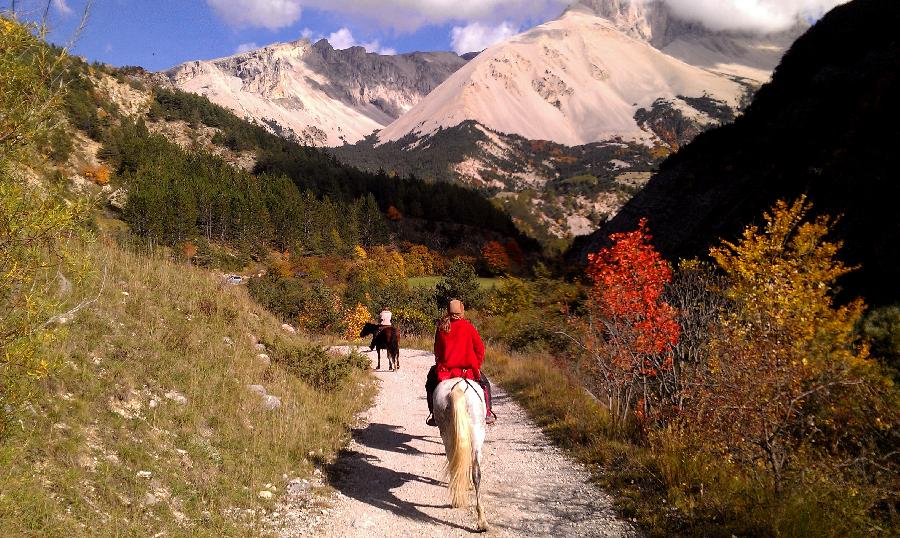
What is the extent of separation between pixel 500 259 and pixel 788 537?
13348 cm

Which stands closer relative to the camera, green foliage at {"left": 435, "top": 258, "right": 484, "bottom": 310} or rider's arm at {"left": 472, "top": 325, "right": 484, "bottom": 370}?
rider's arm at {"left": 472, "top": 325, "right": 484, "bottom": 370}

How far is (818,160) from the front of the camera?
32.9m

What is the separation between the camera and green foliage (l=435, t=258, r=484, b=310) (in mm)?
49281

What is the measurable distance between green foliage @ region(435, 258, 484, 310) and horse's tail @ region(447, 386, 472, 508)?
42.2 meters

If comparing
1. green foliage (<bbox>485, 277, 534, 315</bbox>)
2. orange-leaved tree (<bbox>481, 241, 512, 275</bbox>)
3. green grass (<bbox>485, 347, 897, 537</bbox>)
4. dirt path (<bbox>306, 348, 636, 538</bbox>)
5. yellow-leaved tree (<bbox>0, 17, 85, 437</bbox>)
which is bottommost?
dirt path (<bbox>306, 348, 636, 538</bbox>)

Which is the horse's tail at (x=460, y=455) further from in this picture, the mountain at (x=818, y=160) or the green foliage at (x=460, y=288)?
the green foliage at (x=460, y=288)

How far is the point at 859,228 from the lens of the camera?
24844mm

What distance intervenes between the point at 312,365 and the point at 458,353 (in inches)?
237

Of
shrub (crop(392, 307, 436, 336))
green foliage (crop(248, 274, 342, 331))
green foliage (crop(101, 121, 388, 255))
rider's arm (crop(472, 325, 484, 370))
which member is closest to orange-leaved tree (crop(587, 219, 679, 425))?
rider's arm (crop(472, 325, 484, 370))

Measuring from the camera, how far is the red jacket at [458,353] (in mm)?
7395

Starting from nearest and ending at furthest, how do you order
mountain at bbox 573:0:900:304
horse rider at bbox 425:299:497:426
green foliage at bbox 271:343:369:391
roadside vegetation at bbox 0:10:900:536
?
roadside vegetation at bbox 0:10:900:536
horse rider at bbox 425:299:497:426
green foliage at bbox 271:343:369:391
mountain at bbox 573:0:900:304

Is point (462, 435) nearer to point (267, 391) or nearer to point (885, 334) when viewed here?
point (267, 391)

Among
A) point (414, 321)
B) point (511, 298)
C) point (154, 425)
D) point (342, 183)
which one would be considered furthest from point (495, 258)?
point (154, 425)

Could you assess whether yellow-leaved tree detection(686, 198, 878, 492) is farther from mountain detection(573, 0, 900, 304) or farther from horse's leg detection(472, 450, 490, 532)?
mountain detection(573, 0, 900, 304)
